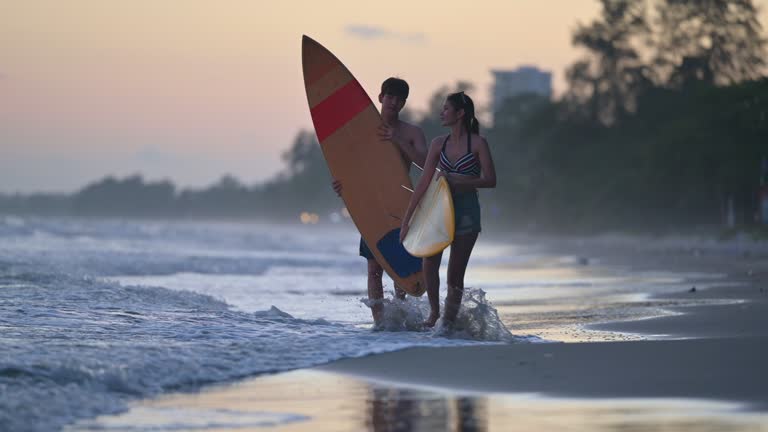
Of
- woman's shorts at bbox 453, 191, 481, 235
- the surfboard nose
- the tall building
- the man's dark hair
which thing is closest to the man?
the man's dark hair

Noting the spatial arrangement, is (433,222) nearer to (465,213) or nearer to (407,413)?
(465,213)

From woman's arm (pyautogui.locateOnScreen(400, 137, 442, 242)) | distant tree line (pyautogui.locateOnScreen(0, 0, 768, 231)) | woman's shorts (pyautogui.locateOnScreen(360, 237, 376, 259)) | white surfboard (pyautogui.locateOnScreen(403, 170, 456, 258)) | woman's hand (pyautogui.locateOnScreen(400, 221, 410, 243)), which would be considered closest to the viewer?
white surfboard (pyautogui.locateOnScreen(403, 170, 456, 258))

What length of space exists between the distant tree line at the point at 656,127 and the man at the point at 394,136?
2972 centimetres

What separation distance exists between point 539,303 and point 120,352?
560 centimetres

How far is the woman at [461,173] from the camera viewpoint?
652cm

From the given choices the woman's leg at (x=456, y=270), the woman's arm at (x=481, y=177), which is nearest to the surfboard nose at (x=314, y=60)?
the woman's arm at (x=481, y=177)

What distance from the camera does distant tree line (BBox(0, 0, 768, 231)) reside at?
3775 centimetres

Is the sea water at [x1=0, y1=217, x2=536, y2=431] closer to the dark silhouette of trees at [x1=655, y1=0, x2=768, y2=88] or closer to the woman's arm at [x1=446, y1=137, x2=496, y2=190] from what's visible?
Answer: the woman's arm at [x1=446, y1=137, x2=496, y2=190]

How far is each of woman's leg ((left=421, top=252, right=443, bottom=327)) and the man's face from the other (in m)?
0.97

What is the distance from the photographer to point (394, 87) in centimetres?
691

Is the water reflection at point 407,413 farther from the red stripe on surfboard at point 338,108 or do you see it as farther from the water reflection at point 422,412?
the red stripe on surfboard at point 338,108

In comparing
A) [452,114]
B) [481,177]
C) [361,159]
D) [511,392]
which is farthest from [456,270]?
[511,392]

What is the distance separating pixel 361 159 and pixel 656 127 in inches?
1790

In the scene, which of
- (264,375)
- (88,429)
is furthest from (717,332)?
(88,429)
